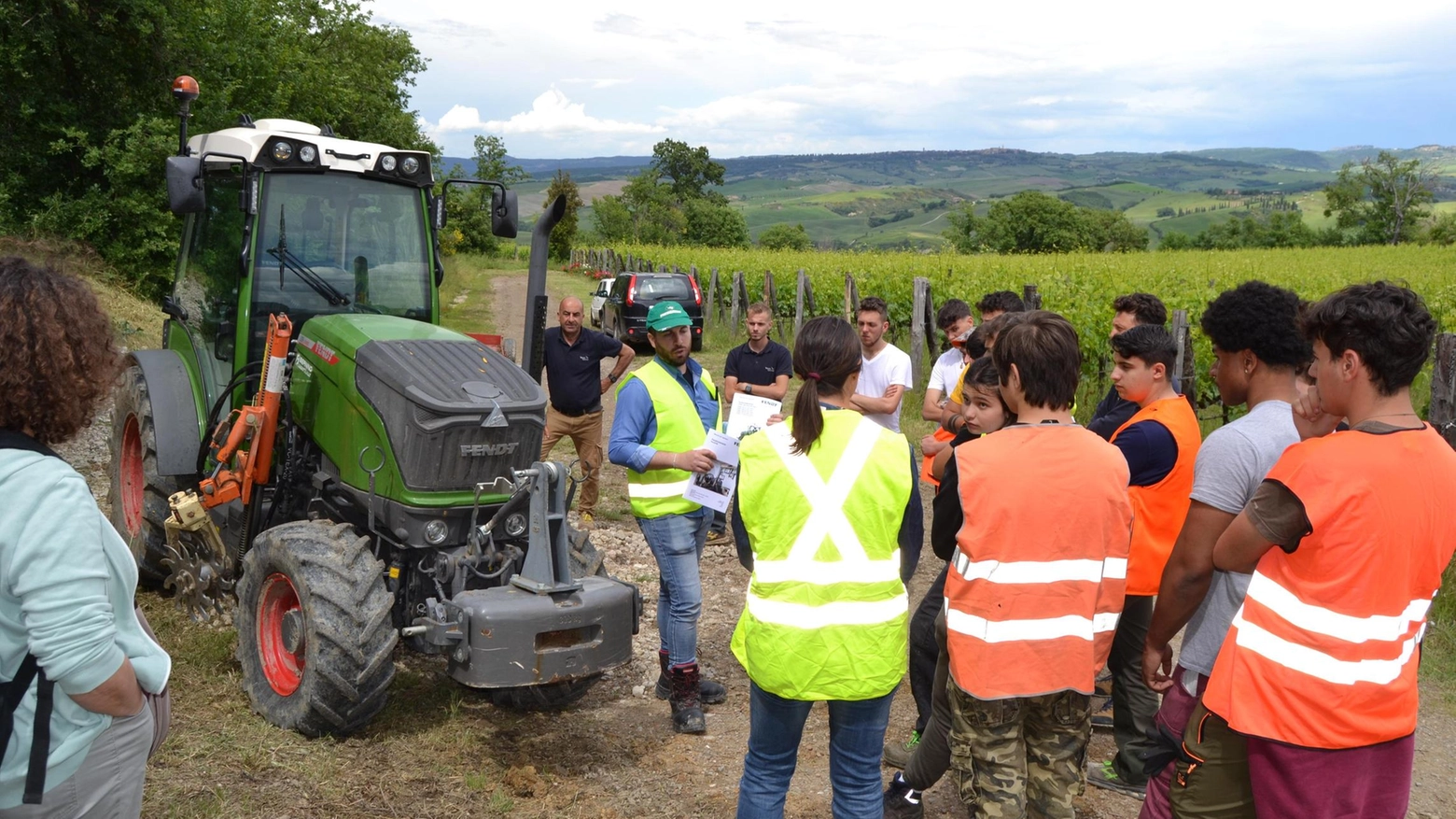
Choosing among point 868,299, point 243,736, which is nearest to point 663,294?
point 868,299

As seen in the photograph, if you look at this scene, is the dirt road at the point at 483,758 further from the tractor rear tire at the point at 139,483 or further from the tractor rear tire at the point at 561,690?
the tractor rear tire at the point at 139,483

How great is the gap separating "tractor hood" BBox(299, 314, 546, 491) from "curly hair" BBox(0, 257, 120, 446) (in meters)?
2.22

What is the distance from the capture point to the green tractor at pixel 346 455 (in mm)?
4105

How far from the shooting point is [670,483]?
4.56 meters

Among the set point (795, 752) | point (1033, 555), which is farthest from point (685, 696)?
point (1033, 555)

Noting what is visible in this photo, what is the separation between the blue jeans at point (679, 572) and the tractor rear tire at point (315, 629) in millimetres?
1121

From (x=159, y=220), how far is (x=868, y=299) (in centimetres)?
1224

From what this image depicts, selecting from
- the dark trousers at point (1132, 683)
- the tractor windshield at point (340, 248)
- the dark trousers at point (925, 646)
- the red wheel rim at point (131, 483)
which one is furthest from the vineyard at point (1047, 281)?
the red wheel rim at point (131, 483)

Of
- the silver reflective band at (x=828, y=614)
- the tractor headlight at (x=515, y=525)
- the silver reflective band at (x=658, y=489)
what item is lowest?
the tractor headlight at (x=515, y=525)

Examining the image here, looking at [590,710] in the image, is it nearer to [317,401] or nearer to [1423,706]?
[317,401]

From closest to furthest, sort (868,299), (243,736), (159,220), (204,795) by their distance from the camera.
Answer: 1. (204,795)
2. (243,736)
3. (868,299)
4. (159,220)

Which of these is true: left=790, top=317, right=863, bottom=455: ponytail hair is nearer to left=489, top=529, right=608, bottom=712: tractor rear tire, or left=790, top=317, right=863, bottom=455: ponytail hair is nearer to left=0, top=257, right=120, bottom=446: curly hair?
left=0, top=257, right=120, bottom=446: curly hair

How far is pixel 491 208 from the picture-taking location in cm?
530

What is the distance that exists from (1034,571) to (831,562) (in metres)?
0.53
